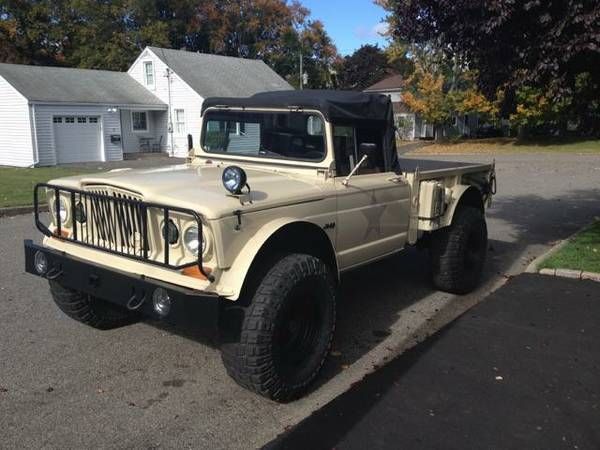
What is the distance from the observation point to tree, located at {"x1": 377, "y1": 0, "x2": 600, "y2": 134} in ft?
18.0

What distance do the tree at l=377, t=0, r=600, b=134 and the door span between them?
2003mm

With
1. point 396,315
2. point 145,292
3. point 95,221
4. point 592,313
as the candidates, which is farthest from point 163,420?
point 592,313

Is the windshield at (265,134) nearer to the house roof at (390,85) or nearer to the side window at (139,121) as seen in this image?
the side window at (139,121)

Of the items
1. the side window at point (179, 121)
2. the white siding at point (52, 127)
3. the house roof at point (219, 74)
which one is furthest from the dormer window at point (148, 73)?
the white siding at point (52, 127)

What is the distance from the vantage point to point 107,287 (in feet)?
12.2

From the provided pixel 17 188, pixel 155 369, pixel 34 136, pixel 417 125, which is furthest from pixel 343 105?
pixel 417 125

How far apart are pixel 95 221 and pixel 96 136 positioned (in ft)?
77.9

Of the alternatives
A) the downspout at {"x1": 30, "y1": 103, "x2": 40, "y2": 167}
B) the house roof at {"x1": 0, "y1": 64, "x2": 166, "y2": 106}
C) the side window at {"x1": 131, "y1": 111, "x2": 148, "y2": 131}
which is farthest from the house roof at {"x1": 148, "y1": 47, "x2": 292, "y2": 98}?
the downspout at {"x1": 30, "y1": 103, "x2": 40, "y2": 167}

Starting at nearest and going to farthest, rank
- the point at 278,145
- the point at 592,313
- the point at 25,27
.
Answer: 1. the point at 278,145
2. the point at 592,313
3. the point at 25,27

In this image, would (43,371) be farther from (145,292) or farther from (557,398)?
Answer: (557,398)

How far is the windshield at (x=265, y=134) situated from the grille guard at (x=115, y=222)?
1421 millimetres

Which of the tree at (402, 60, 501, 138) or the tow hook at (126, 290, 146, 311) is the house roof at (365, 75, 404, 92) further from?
the tow hook at (126, 290, 146, 311)

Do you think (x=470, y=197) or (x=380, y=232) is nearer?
(x=380, y=232)

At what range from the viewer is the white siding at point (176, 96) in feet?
95.6
